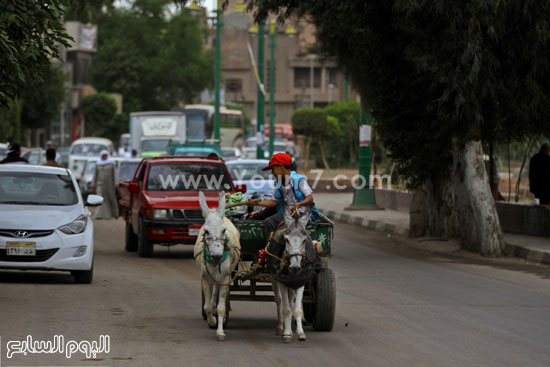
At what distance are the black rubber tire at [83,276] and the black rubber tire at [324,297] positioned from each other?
197 inches

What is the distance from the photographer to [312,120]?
5947cm

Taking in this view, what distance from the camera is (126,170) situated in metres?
32.2

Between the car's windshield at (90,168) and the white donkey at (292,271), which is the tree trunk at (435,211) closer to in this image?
the white donkey at (292,271)

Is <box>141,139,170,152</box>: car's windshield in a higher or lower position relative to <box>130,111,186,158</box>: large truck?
lower

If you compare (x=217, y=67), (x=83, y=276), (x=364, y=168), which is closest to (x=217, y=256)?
(x=83, y=276)

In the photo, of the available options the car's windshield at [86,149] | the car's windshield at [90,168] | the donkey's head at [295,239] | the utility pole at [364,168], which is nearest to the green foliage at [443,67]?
the utility pole at [364,168]

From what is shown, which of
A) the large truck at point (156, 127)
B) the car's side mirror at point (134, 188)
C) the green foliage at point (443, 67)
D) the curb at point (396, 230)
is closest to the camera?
the green foliage at point (443, 67)

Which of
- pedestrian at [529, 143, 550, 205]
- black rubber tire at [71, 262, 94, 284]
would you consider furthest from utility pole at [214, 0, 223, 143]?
black rubber tire at [71, 262, 94, 284]

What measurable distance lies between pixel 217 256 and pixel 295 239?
2.28 feet

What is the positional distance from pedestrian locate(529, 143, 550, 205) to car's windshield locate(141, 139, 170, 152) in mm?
27506

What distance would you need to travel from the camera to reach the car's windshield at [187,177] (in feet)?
63.1

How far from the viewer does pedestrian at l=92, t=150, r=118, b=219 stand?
2834 cm

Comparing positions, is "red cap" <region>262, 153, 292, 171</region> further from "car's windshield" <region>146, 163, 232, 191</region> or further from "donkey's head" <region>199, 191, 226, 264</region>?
"car's windshield" <region>146, 163, 232, 191</region>

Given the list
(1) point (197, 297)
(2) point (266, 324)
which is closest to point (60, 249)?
(1) point (197, 297)
